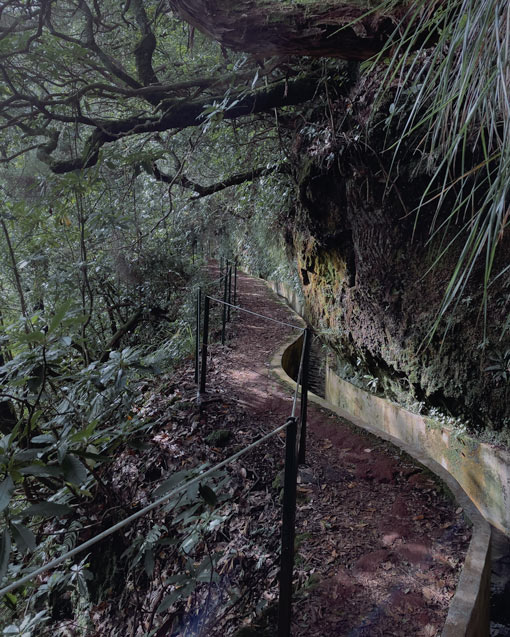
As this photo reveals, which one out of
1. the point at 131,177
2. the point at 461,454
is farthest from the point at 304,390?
the point at 131,177

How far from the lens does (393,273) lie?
19.1 ft

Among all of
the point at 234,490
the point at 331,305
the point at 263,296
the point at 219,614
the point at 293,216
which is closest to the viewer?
the point at 219,614

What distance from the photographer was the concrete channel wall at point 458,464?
240 cm

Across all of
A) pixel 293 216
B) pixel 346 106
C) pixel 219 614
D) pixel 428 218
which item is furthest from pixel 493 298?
pixel 293 216

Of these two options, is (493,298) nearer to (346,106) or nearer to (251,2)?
(346,106)

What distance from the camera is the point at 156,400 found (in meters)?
4.96

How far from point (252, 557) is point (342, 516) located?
2.46 feet

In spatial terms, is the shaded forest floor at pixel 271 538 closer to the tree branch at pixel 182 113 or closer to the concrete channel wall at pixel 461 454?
the concrete channel wall at pixel 461 454

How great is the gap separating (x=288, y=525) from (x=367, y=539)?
50.1 inches

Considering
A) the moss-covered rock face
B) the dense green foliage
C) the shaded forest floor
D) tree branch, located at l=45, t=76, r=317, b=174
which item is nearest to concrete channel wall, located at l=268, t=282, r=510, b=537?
the moss-covered rock face

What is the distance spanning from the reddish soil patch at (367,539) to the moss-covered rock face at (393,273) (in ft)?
4.22

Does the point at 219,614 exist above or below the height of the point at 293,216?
below

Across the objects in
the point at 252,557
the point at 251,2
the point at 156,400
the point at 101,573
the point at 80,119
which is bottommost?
the point at 101,573

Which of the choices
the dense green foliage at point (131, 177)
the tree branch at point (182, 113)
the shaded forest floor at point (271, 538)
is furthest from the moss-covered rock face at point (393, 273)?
the shaded forest floor at point (271, 538)
